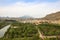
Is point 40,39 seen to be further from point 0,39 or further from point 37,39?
point 0,39

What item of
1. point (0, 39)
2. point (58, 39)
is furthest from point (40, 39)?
point (0, 39)

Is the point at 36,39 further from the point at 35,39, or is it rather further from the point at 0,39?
the point at 0,39

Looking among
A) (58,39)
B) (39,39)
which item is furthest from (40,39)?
(58,39)

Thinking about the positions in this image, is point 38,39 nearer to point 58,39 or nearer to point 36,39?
point 36,39

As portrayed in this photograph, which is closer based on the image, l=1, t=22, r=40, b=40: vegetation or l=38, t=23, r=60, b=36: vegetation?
l=1, t=22, r=40, b=40: vegetation

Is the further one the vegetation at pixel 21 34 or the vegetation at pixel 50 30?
the vegetation at pixel 50 30

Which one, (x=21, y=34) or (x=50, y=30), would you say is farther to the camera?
(x=50, y=30)

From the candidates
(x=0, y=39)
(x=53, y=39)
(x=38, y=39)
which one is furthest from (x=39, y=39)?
(x=0, y=39)
